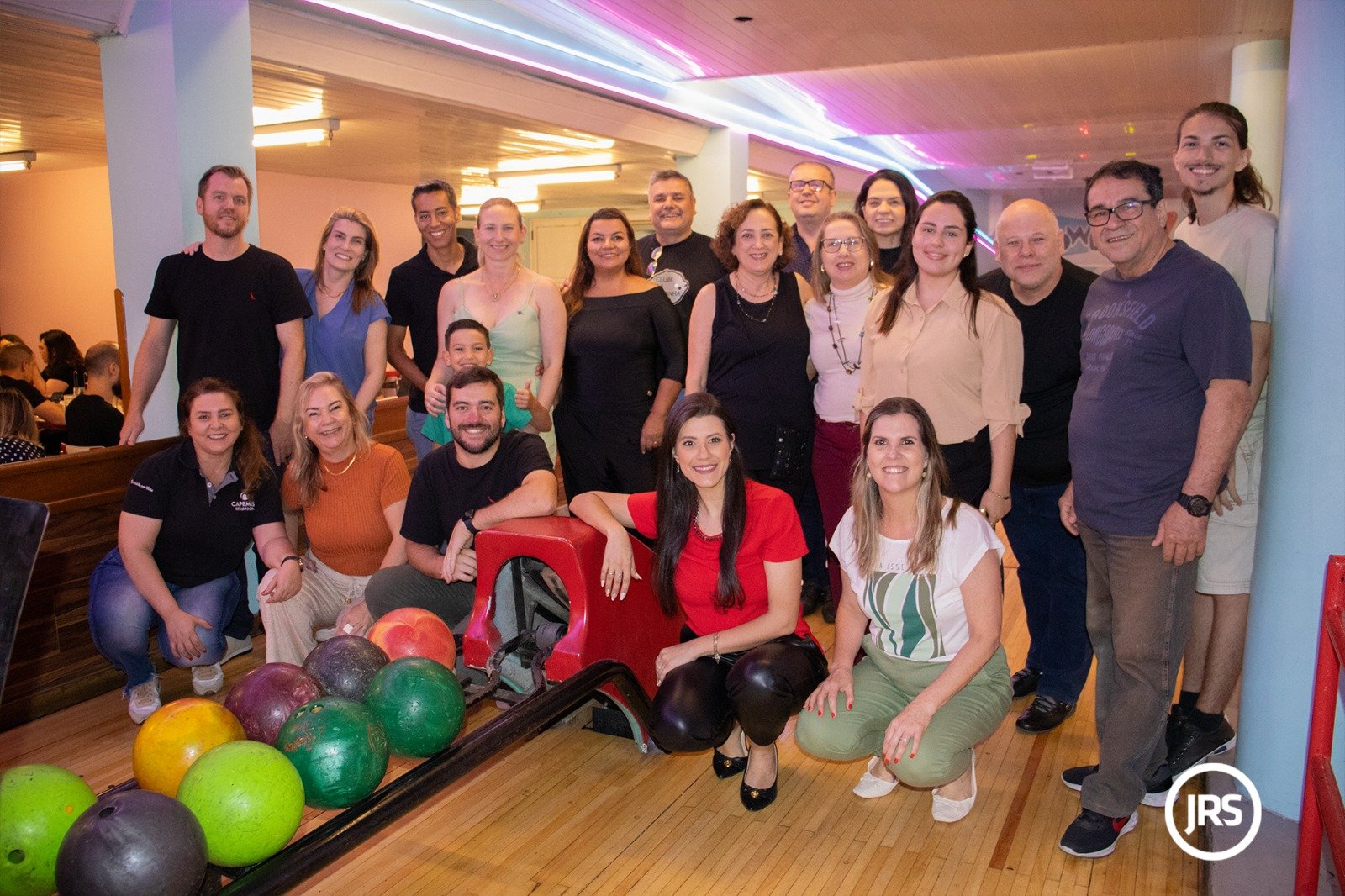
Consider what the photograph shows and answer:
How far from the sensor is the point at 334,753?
86.8 inches

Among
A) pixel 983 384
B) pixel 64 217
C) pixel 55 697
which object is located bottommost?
pixel 55 697

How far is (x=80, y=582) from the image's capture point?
3.97 metres

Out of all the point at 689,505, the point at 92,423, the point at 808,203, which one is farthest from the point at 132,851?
the point at 92,423

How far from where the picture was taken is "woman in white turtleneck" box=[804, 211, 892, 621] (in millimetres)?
3617

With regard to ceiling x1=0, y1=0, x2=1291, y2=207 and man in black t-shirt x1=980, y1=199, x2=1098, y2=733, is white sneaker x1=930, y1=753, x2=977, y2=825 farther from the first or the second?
ceiling x1=0, y1=0, x2=1291, y2=207

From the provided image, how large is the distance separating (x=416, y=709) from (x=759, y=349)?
6.22ft

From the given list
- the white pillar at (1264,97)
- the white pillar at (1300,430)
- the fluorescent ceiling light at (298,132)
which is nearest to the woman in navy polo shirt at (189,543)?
the white pillar at (1300,430)

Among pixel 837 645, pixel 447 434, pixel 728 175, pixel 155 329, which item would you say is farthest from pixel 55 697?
pixel 728 175

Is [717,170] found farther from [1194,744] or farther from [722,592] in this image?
[1194,744]

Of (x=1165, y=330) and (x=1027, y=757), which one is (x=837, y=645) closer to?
(x=1027, y=757)

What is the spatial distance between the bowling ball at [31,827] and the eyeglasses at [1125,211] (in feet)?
8.29

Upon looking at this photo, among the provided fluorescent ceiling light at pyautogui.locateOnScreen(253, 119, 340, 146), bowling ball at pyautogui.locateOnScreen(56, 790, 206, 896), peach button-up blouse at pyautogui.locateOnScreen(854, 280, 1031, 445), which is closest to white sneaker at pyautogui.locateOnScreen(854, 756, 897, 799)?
peach button-up blouse at pyautogui.locateOnScreen(854, 280, 1031, 445)

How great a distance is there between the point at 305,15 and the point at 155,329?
6.60 feet

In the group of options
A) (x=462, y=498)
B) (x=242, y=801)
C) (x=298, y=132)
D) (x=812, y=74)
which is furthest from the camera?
(x=812, y=74)
